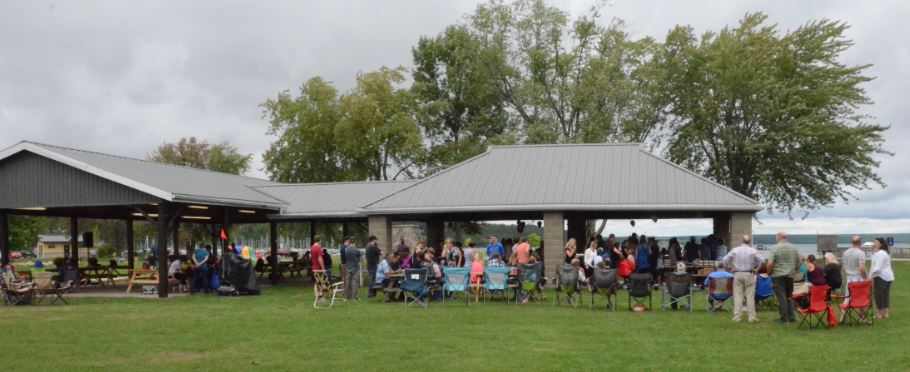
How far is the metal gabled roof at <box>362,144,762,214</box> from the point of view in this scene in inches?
736

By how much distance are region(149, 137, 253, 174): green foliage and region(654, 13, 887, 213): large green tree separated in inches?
958

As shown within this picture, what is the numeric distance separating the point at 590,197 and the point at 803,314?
8.06 metres

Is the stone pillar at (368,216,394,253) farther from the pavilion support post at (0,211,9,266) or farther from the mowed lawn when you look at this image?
the pavilion support post at (0,211,9,266)

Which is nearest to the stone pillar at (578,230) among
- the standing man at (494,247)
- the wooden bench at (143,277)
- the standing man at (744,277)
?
the standing man at (494,247)

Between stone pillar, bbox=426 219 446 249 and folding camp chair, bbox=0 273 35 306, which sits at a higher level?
stone pillar, bbox=426 219 446 249

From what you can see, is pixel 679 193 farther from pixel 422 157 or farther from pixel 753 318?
pixel 422 157

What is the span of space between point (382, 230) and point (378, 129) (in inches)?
718

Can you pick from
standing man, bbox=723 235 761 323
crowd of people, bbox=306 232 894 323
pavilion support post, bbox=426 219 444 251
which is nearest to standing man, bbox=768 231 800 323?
crowd of people, bbox=306 232 894 323

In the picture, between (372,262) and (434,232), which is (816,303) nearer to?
(372,262)

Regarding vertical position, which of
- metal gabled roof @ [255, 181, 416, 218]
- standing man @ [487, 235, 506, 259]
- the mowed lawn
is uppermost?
metal gabled roof @ [255, 181, 416, 218]

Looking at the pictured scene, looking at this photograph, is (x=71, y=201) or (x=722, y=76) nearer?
(x=71, y=201)

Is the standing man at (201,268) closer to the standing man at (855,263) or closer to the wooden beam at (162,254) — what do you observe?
the wooden beam at (162,254)

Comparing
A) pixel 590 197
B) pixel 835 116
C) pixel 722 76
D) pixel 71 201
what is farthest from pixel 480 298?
pixel 835 116

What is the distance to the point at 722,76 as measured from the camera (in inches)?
1239
